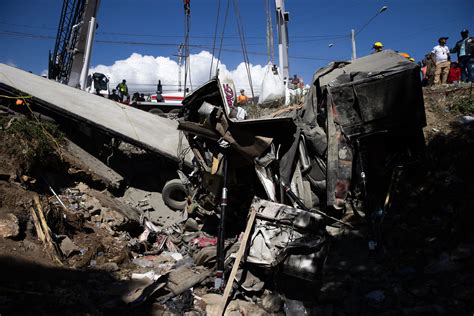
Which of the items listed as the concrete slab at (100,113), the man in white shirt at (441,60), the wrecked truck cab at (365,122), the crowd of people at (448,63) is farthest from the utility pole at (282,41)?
the wrecked truck cab at (365,122)

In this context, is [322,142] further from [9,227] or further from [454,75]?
[454,75]

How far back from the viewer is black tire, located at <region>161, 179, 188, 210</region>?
6.41 meters

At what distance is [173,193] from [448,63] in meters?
8.40

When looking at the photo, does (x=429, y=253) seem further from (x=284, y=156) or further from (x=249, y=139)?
(x=249, y=139)

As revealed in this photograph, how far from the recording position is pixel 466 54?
833cm

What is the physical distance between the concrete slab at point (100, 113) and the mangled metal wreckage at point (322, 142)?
172cm

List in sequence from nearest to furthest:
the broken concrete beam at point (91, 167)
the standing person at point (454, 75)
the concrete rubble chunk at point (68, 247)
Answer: the concrete rubble chunk at point (68, 247) → the broken concrete beam at point (91, 167) → the standing person at point (454, 75)

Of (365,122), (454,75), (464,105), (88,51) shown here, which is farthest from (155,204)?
(454,75)

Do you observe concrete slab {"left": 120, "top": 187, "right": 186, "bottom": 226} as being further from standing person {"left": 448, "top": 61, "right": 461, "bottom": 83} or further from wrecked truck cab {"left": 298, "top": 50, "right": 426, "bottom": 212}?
standing person {"left": 448, "top": 61, "right": 461, "bottom": 83}

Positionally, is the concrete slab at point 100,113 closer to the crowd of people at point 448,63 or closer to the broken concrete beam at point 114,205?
the broken concrete beam at point 114,205

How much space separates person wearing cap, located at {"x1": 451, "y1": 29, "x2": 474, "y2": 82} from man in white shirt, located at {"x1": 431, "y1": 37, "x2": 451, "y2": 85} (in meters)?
0.24

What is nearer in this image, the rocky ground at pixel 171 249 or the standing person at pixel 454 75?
the rocky ground at pixel 171 249

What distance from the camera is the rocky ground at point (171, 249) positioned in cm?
312

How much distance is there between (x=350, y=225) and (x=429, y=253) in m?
1.09
